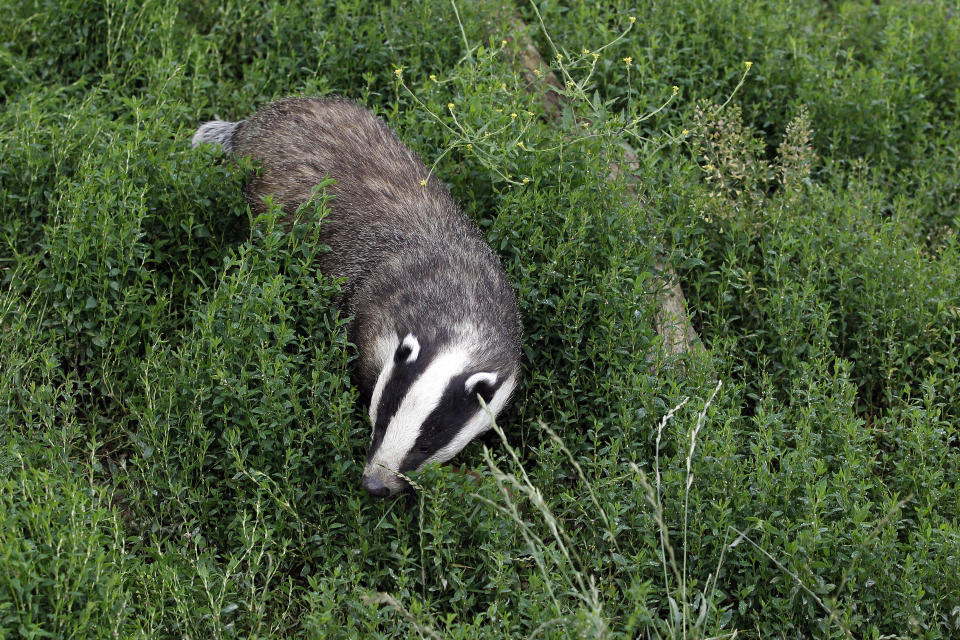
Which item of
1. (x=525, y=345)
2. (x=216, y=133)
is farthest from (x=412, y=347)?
(x=216, y=133)

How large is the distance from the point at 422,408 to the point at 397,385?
0.18 meters

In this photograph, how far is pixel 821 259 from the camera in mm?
5270

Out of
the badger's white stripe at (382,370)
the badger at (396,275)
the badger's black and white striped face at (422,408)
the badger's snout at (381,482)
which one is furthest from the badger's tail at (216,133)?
the badger's snout at (381,482)

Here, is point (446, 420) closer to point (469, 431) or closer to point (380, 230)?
point (469, 431)

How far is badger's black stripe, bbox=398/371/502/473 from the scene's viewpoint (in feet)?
13.3

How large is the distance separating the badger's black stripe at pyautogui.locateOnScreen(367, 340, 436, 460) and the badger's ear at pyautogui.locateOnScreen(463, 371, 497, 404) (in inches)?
7.8

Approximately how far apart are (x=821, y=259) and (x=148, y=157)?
3.54 metres

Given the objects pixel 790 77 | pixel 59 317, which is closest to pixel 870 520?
pixel 790 77

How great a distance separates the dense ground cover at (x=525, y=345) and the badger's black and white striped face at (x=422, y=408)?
136 mm

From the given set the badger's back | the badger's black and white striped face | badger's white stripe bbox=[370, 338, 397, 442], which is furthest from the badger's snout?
the badger's back

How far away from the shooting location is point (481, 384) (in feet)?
13.8

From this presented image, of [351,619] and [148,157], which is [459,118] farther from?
[351,619]

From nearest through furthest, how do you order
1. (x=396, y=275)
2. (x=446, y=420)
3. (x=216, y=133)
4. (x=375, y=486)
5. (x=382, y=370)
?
1. (x=375, y=486)
2. (x=446, y=420)
3. (x=382, y=370)
4. (x=396, y=275)
5. (x=216, y=133)

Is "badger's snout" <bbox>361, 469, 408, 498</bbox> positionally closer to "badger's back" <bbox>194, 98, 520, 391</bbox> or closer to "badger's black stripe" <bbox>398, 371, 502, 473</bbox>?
"badger's black stripe" <bbox>398, 371, 502, 473</bbox>
